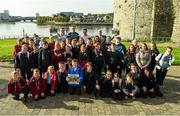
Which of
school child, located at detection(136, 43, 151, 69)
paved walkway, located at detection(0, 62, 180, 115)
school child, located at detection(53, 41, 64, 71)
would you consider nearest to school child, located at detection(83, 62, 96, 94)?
paved walkway, located at detection(0, 62, 180, 115)

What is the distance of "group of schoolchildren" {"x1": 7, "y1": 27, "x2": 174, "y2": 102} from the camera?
11.6m

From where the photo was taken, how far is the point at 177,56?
20922mm

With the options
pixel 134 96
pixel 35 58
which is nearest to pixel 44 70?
pixel 35 58

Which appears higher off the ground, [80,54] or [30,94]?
[80,54]

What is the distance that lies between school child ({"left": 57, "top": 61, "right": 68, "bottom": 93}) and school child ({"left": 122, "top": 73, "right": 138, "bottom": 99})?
2092mm

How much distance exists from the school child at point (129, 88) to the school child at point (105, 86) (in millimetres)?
499

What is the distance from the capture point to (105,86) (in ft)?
38.7

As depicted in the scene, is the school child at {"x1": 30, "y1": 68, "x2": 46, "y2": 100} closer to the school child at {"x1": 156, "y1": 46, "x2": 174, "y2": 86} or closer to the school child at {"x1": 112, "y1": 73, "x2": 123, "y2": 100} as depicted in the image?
the school child at {"x1": 112, "y1": 73, "x2": 123, "y2": 100}

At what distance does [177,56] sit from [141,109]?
11240mm

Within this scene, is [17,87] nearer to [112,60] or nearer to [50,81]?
[50,81]

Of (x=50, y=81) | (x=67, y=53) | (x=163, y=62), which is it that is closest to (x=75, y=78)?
(x=50, y=81)

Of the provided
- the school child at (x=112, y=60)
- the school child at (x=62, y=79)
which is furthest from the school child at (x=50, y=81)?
the school child at (x=112, y=60)

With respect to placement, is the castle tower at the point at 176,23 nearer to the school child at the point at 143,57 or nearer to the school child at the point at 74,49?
the school child at the point at 143,57

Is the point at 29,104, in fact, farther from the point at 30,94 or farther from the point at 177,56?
the point at 177,56
